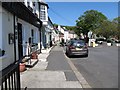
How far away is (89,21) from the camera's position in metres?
90.9

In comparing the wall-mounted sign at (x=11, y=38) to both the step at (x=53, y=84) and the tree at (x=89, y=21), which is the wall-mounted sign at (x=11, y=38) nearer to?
the step at (x=53, y=84)

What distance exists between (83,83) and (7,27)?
16.6ft

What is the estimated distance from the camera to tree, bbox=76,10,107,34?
90.2 metres

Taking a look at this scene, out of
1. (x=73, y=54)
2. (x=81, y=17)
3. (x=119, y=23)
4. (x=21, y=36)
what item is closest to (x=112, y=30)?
(x=119, y=23)

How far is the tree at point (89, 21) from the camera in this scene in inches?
3551

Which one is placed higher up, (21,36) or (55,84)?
(21,36)

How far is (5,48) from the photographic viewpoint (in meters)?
11.8

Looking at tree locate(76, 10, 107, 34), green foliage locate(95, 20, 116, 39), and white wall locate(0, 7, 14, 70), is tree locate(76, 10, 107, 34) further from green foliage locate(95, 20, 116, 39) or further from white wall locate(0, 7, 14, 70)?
white wall locate(0, 7, 14, 70)

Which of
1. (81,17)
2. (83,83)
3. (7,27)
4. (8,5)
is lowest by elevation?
(83,83)

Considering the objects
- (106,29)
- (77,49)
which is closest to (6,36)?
(77,49)

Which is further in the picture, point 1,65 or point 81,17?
point 81,17

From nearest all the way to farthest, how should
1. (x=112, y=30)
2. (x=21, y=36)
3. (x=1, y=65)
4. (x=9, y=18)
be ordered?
(x=1, y=65) → (x=9, y=18) → (x=21, y=36) → (x=112, y=30)

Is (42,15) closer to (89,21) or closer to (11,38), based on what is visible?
(11,38)

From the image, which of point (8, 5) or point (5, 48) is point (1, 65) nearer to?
point (5, 48)
